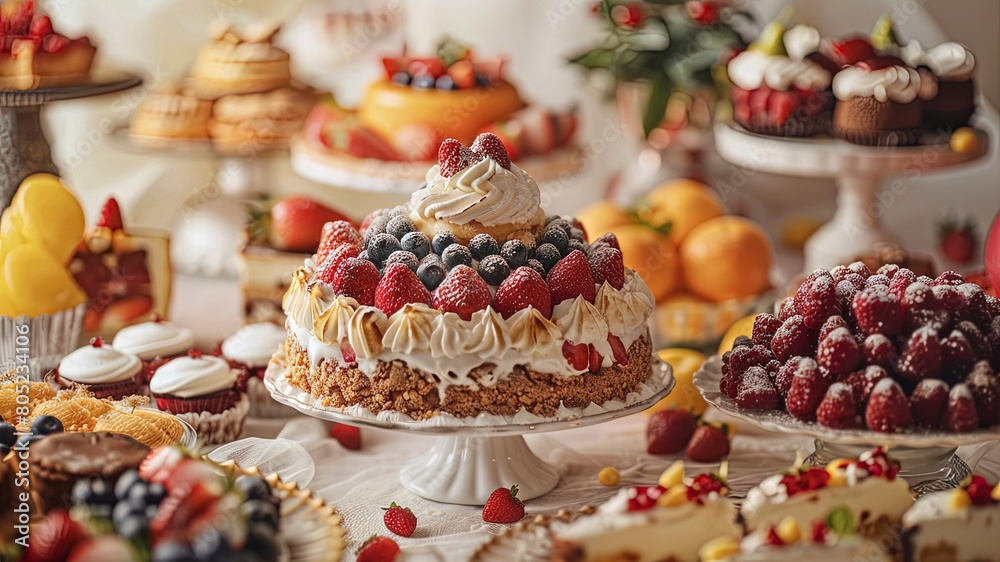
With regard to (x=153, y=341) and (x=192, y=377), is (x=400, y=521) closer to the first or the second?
(x=192, y=377)

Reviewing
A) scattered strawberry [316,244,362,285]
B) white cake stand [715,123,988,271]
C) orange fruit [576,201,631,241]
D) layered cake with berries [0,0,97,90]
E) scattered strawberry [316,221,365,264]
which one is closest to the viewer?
scattered strawberry [316,244,362,285]

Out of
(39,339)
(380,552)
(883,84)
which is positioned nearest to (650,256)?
(883,84)

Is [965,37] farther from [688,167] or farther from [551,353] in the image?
[551,353]

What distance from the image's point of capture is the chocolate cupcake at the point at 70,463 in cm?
178

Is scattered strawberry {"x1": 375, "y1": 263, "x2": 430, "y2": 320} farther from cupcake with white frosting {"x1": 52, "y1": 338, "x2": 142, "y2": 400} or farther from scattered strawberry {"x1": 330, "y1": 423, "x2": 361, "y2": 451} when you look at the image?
cupcake with white frosting {"x1": 52, "y1": 338, "x2": 142, "y2": 400}

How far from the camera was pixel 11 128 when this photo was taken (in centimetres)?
314

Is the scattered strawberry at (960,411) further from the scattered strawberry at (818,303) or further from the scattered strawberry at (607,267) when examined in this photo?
the scattered strawberry at (607,267)

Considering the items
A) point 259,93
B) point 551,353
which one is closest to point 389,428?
point 551,353

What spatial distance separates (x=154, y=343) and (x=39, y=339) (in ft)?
1.14

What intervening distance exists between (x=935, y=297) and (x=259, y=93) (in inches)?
114

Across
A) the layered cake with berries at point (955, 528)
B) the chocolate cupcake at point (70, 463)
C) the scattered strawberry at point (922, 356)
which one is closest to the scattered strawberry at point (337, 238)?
the chocolate cupcake at point (70, 463)

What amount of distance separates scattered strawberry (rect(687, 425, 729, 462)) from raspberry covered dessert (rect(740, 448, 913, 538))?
0.63 metres

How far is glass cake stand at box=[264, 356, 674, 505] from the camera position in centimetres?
203

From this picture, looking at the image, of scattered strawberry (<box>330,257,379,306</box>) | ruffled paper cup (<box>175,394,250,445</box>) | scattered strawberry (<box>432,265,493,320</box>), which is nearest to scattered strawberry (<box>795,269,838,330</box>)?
scattered strawberry (<box>432,265,493,320</box>)
